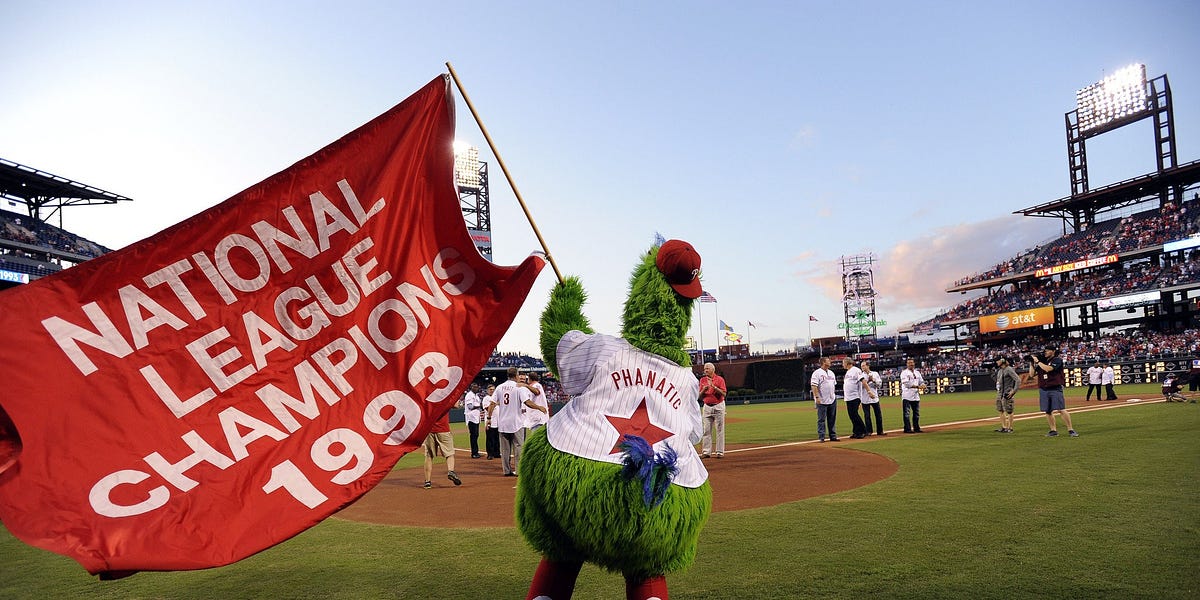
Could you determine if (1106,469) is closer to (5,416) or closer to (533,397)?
(533,397)

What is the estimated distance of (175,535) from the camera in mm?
2443

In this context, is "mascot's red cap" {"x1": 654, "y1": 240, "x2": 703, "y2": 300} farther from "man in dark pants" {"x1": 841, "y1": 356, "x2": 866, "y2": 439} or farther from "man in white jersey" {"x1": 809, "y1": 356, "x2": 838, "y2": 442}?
"man in dark pants" {"x1": 841, "y1": 356, "x2": 866, "y2": 439}

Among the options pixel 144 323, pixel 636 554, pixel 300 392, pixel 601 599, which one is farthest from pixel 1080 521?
pixel 144 323

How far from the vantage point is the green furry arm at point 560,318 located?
10.8 ft

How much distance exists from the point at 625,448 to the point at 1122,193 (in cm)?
6157

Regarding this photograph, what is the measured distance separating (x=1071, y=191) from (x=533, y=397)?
57614mm

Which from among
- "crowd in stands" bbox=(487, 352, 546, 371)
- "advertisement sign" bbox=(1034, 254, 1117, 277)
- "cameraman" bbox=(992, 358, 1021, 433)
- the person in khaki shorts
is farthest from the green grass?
"advertisement sign" bbox=(1034, 254, 1117, 277)

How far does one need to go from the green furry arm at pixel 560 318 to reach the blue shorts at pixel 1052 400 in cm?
1136

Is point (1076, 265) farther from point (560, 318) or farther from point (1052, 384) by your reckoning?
point (560, 318)

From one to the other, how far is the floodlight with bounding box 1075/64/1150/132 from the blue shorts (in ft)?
164

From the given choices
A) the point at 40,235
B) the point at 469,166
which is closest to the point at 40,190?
the point at 40,235

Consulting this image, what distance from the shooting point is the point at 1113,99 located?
1934 inches

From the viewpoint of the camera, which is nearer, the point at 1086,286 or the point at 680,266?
the point at 680,266

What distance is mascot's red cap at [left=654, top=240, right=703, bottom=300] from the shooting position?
10.3ft
